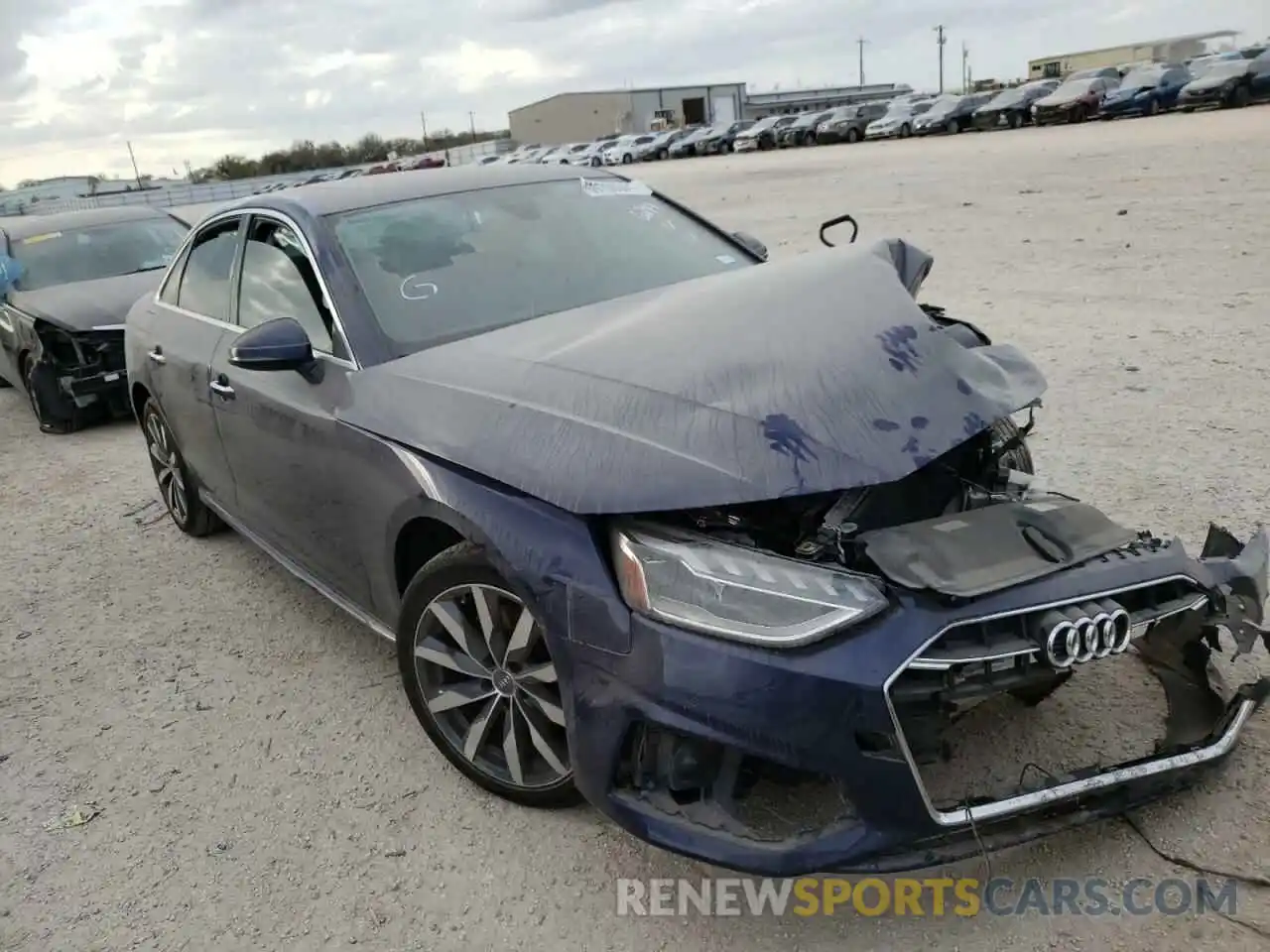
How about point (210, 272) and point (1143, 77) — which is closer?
point (210, 272)

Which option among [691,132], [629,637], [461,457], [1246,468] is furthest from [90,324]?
[691,132]

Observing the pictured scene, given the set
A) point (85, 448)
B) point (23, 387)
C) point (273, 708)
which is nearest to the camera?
point (273, 708)

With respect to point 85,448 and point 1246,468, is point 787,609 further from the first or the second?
point 85,448

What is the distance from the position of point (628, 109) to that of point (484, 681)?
90104mm

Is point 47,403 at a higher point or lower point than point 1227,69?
lower

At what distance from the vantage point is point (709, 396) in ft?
7.79

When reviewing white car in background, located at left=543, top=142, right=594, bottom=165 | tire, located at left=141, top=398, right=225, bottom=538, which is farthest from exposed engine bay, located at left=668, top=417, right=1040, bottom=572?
white car in background, located at left=543, top=142, right=594, bottom=165

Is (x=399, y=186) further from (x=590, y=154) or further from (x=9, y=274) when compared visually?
(x=590, y=154)

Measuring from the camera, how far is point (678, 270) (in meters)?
3.68

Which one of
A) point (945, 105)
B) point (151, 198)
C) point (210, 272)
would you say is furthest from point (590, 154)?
point (210, 272)

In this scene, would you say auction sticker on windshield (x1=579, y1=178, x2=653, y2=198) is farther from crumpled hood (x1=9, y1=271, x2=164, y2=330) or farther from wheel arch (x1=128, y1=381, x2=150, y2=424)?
crumpled hood (x1=9, y1=271, x2=164, y2=330)

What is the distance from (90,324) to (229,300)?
410 centimetres

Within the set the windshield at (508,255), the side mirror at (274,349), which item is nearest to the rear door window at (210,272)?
the windshield at (508,255)

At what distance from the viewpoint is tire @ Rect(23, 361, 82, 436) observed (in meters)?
7.52
